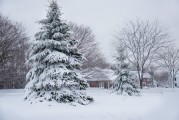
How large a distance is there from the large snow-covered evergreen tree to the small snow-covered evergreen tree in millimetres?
8017

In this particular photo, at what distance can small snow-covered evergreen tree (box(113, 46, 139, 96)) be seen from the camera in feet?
61.3

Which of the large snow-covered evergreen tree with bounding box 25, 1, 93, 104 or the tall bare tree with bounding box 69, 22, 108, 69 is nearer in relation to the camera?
the large snow-covered evergreen tree with bounding box 25, 1, 93, 104

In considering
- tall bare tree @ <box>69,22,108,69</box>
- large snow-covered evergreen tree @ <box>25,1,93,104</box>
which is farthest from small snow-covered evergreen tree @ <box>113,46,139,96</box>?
tall bare tree @ <box>69,22,108,69</box>

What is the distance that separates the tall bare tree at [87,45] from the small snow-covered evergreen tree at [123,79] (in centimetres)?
1123

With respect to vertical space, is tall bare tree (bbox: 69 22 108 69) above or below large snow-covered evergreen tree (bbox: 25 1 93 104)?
above

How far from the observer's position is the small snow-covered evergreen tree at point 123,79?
1869 cm

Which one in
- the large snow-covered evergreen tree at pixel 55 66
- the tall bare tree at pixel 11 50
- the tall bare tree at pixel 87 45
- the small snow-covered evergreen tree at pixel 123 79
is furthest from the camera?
the tall bare tree at pixel 87 45

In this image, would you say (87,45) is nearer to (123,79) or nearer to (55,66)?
(123,79)

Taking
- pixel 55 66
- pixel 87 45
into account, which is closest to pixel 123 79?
pixel 55 66

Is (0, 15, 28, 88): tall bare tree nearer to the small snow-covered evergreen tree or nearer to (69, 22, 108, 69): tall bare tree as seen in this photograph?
(69, 22, 108, 69): tall bare tree

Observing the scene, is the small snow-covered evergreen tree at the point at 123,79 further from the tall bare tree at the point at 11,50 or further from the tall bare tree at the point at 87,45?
the tall bare tree at the point at 11,50

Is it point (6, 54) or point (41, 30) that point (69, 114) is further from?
point (6, 54)

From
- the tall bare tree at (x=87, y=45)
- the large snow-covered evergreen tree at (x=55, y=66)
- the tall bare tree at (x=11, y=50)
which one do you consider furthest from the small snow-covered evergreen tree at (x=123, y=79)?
the tall bare tree at (x=11, y=50)

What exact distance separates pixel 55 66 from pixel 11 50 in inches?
658
